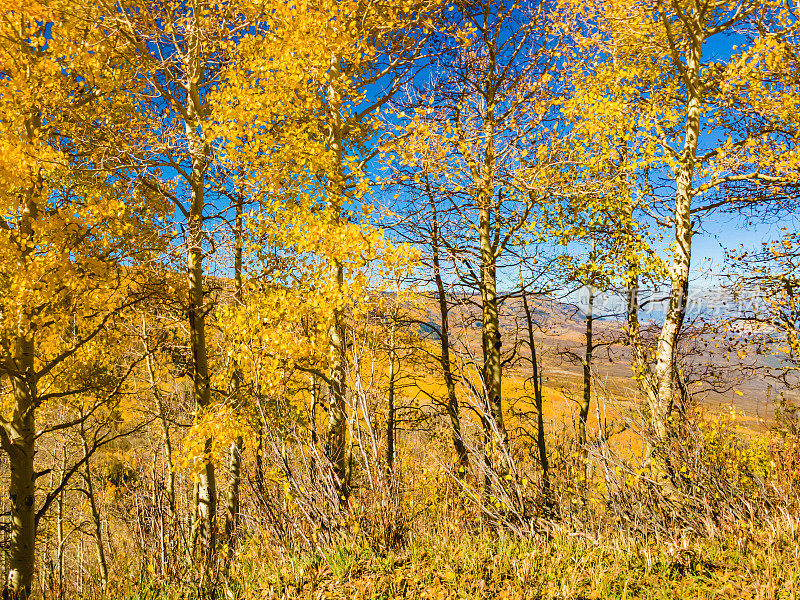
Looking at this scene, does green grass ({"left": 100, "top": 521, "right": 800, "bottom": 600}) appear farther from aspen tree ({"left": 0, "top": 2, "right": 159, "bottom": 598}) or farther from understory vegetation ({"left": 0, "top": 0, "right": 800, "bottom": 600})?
aspen tree ({"left": 0, "top": 2, "right": 159, "bottom": 598})

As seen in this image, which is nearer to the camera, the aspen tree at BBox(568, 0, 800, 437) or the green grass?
the green grass

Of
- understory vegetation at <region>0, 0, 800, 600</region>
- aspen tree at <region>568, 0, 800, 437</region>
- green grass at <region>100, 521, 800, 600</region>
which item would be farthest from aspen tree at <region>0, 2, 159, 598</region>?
aspen tree at <region>568, 0, 800, 437</region>

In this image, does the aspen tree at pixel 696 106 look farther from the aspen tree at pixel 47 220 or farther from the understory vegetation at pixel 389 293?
the aspen tree at pixel 47 220

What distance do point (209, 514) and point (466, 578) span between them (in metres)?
5.56

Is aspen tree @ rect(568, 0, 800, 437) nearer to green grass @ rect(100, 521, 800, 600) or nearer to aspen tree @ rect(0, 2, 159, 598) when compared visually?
green grass @ rect(100, 521, 800, 600)

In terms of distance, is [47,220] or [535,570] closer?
[535,570]

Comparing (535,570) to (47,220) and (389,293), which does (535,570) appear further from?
(47,220)

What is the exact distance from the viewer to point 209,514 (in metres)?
7.16

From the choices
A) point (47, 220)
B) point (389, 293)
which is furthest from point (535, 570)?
point (47, 220)

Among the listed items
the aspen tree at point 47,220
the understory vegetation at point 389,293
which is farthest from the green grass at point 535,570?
the aspen tree at point 47,220

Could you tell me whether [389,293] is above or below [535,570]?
above

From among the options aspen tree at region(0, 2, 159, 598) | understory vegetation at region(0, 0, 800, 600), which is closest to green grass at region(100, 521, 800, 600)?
understory vegetation at region(0, 0, 800, 600)

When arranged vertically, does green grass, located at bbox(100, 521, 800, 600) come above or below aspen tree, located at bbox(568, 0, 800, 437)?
below

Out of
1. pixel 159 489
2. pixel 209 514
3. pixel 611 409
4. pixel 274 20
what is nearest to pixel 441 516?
pixel 611 409
